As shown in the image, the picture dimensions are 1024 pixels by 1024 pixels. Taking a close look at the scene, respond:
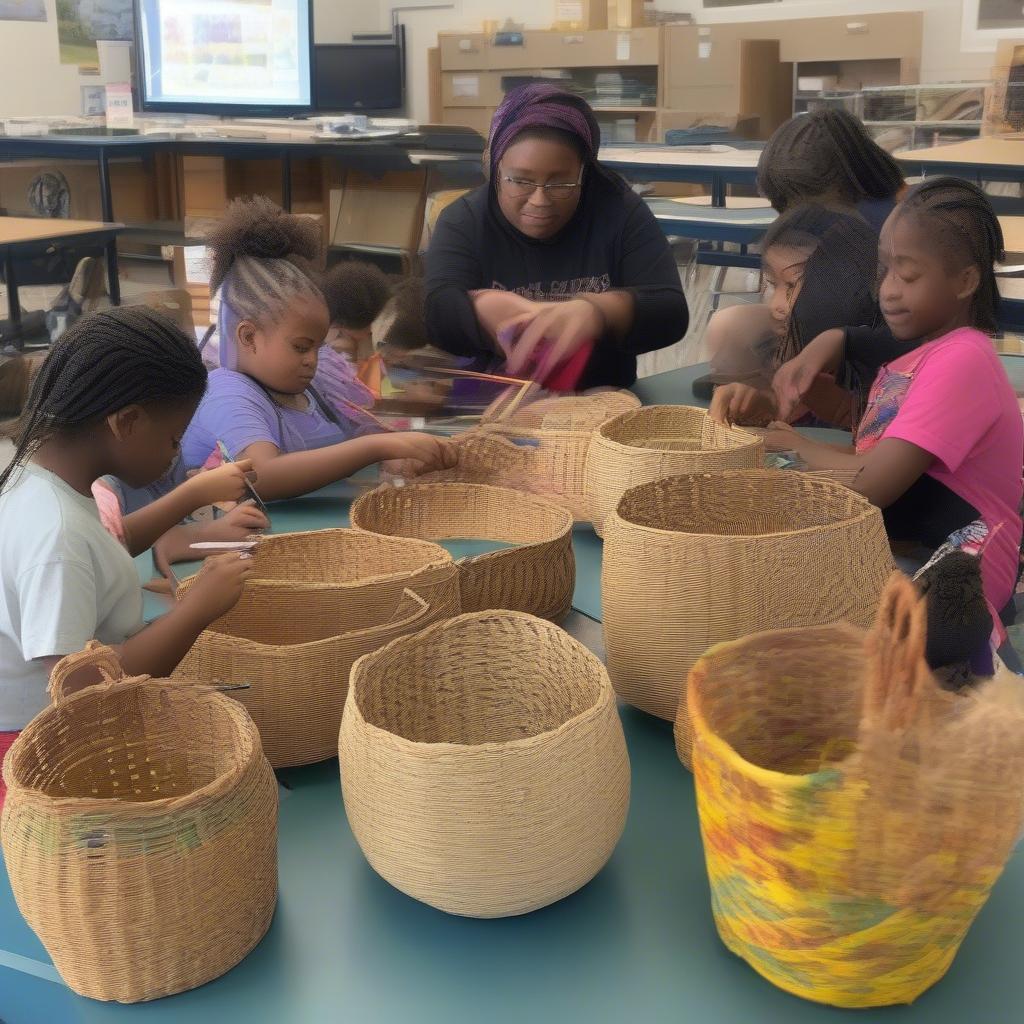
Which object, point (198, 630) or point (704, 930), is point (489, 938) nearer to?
point (704, 930)

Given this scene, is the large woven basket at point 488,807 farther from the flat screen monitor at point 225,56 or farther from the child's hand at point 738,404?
the flat screen monitor at point 225,56

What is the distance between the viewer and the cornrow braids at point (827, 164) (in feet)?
6.72

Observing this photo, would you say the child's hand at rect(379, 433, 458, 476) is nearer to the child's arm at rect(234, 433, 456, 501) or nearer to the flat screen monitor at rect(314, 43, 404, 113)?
the child's arm at rect(234, 433, 456, 501)

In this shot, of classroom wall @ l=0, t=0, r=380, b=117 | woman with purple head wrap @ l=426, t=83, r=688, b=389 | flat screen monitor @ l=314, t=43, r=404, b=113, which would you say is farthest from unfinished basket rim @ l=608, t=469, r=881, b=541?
flat screen monitor @ l=314, t=43, r=404, b=113

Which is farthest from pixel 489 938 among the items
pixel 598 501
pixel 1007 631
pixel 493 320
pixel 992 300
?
pixel 493 320

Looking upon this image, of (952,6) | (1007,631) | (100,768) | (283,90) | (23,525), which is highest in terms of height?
(952,6)

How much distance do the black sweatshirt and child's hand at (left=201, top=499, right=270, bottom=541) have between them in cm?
82

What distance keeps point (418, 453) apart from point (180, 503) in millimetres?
318

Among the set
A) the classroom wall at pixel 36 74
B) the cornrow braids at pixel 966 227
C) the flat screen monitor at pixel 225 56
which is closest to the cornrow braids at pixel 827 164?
the cornrow braids at pixel 966 227

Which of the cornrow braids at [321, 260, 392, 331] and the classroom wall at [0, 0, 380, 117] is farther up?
the classroom wall at [0, 0, 380, 117]

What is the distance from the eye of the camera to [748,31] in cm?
665

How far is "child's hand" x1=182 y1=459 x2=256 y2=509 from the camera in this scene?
1.33 metres

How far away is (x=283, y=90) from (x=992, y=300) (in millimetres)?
4930

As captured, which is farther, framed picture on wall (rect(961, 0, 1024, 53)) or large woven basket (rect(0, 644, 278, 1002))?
framed picture on wall (rect(961, 0, 1024, 53))
